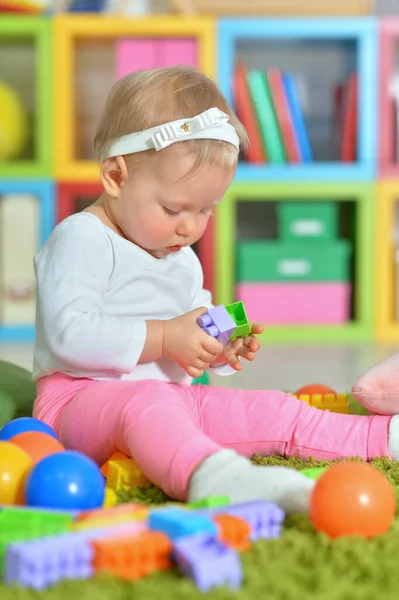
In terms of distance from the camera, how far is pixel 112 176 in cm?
120

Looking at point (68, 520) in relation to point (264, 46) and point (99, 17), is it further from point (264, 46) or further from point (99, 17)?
point (264, 46)

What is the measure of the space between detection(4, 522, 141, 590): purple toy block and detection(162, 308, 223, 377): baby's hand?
42 centimetres

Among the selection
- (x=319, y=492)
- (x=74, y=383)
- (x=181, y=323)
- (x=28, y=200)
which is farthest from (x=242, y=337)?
(x=28, y=200)

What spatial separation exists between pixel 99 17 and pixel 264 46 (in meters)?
0.60

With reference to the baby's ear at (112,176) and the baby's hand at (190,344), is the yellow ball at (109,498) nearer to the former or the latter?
the baby's hand at (190,344)

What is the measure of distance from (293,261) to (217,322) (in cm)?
184

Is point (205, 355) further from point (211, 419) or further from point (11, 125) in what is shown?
point (11, 125)

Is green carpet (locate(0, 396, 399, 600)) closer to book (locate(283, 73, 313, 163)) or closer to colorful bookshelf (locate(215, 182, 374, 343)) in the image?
colorful bookshelf (locate(215, 182, 374, 343))

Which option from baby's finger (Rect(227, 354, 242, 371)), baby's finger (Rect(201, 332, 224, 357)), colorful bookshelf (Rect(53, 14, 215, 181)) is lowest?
baby's finger (Rect(227, 354, 242, 371))

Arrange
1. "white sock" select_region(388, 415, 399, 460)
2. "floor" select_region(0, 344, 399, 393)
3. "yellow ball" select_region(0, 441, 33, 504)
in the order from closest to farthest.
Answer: "yellow ball" select_region(0, 441, 33, 504), "white sock" select_region(388, 415, 399, 460), "floor" select_region(0, 344, 399, 393)

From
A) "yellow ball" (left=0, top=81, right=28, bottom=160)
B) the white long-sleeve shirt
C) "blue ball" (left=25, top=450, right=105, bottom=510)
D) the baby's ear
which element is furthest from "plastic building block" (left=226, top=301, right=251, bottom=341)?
"yellow ball" (left=0, top=81, right=28, bottom=160)

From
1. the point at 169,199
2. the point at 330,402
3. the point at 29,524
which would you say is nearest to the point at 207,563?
the point at 29,524

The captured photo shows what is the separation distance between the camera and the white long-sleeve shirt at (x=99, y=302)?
Answer: 1.11 metres

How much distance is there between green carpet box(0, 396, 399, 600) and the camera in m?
0.66
